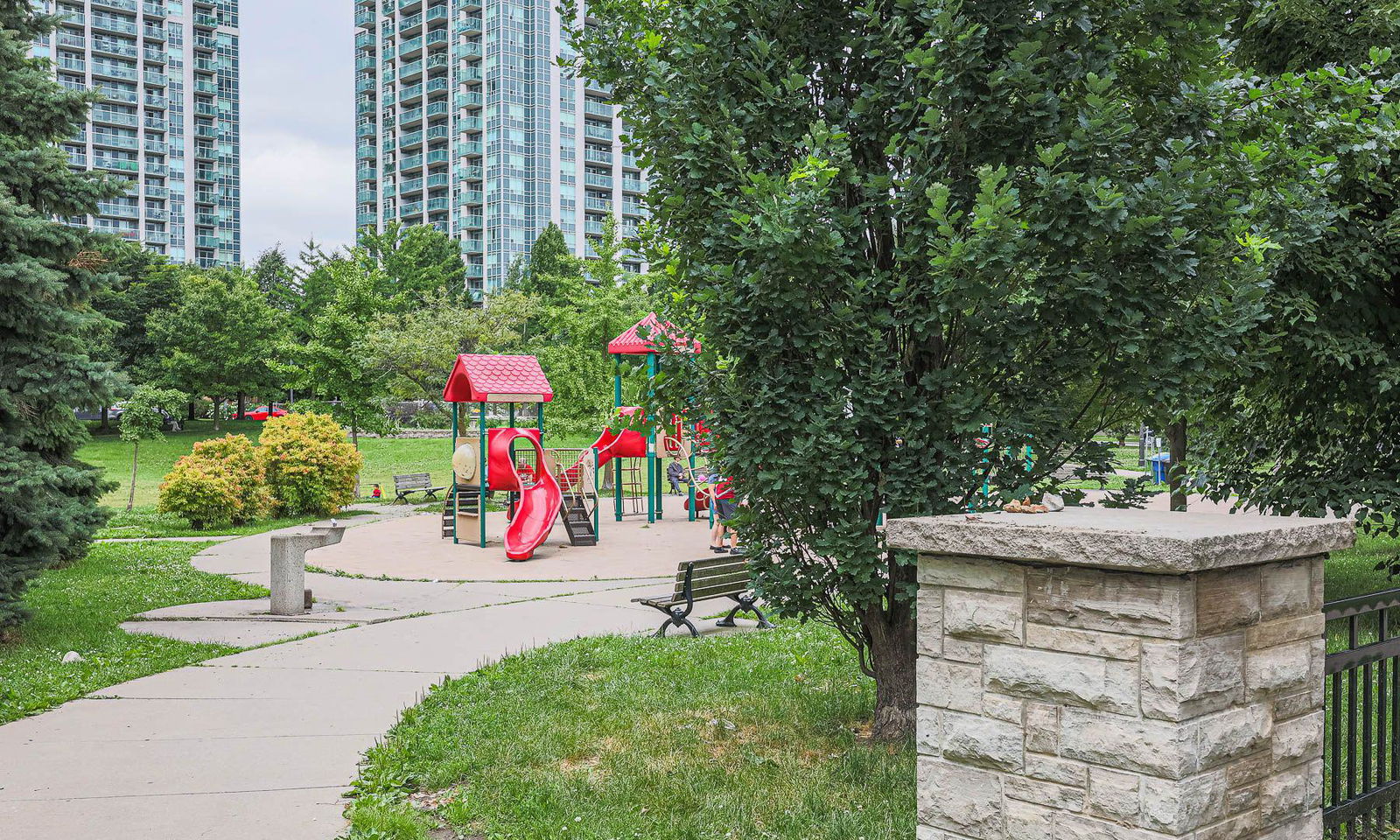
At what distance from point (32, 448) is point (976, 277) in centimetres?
1038

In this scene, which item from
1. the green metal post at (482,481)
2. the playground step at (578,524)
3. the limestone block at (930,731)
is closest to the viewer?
the limestone block at (930,731)

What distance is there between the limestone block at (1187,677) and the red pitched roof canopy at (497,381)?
1501 cm

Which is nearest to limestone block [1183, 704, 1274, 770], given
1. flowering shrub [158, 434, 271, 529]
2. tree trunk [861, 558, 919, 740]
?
tree trunk [861, 558, 919, 740]

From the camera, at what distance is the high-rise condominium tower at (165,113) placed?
100938 millimetres

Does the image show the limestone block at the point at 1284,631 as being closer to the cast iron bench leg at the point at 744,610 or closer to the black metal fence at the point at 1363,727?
the black metal fence at the point at 1363,727

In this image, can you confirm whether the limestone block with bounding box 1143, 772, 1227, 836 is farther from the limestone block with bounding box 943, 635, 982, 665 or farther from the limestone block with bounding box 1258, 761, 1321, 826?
the limestone block with bounding box 943, 635, 982, 665

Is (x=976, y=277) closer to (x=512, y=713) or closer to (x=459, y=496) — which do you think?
(x=512, y=713)

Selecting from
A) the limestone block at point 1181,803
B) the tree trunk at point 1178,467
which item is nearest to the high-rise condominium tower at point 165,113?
the tree trunk at point 1178,467

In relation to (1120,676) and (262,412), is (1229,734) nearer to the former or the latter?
(1120,676)

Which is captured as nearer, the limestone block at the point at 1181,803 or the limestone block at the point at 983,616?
the limestone block at the point at 1181,803

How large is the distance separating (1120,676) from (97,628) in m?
9.68

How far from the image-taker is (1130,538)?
3.24m

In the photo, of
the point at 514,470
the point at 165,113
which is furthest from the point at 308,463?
the point at 165,113

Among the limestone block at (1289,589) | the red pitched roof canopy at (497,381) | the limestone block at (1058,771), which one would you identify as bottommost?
the limestone block at (1058,771)
